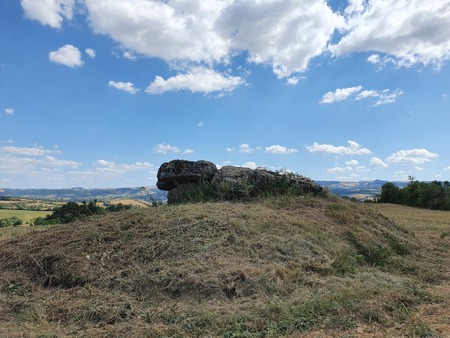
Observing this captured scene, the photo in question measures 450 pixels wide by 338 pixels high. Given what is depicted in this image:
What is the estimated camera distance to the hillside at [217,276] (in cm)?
461

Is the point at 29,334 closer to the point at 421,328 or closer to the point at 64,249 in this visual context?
the point at 64,249

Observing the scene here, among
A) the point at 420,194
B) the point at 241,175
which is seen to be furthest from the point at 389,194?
the point at 241,175

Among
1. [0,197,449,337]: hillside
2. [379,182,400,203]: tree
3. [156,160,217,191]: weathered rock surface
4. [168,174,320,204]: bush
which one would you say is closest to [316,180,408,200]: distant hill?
[379,182,400,203]: tree

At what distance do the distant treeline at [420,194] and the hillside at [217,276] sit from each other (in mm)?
46492

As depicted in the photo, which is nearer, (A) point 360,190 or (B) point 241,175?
(B) point 241,175

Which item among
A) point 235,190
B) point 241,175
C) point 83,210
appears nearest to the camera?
point 235,190

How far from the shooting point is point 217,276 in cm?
600

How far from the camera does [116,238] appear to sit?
788 centimetres

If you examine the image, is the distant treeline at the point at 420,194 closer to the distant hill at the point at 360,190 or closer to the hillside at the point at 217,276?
the distant hill at the point at 360,190

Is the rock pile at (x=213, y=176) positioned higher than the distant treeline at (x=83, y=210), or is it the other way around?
the rock pile at (x=213, y=176)

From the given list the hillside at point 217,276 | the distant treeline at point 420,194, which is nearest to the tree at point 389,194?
the distant treeline at point 420,194

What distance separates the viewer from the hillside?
15.1 ft

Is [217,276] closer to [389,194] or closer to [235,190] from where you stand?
[235,190]

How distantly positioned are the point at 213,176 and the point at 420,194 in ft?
162
